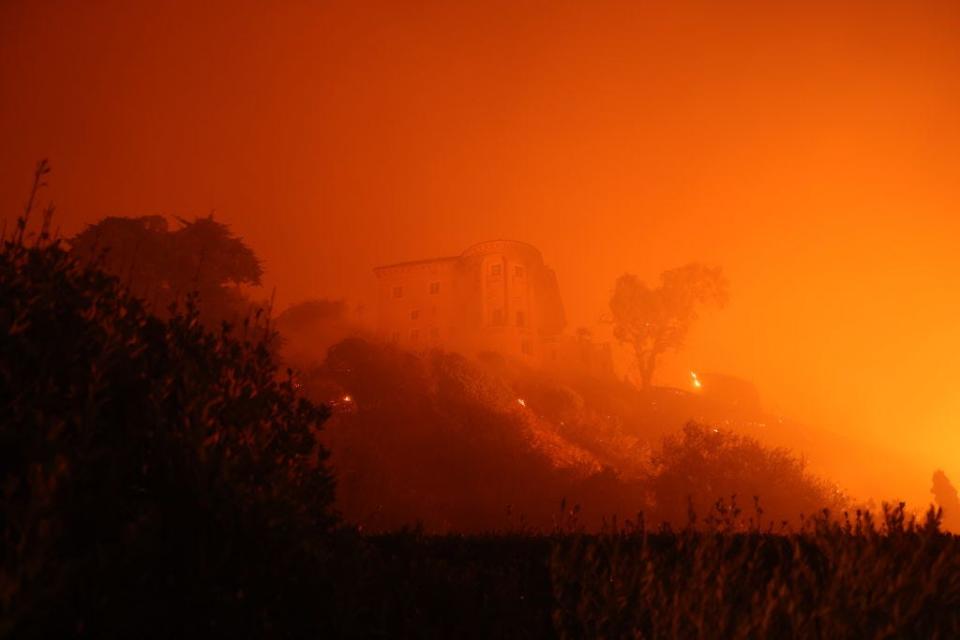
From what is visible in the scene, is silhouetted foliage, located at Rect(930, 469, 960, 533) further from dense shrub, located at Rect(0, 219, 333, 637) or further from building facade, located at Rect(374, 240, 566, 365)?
dense shrub, located at Rect(0, 219, 333, 637)

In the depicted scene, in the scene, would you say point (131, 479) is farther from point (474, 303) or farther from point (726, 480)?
point (474, 303)

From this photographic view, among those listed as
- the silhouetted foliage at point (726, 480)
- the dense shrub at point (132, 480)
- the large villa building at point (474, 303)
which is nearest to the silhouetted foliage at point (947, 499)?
the large villa building at point (474, 303)

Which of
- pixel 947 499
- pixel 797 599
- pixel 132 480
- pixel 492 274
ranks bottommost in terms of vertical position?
pixel 797 599

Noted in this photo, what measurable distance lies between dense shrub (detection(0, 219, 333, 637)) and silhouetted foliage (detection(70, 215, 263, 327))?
3256 cm

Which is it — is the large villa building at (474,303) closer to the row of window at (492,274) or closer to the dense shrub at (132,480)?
the row of window at (492,274)

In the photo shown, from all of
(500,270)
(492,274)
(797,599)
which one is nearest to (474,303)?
(492,274)

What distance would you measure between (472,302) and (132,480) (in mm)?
61551

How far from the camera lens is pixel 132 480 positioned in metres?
4.64

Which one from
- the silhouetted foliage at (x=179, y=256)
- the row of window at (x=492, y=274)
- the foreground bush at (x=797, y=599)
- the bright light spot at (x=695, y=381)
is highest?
Answer: the row of window at (x=492, y=274)

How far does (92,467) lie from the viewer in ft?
14.1

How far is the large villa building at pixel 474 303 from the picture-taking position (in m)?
63.5

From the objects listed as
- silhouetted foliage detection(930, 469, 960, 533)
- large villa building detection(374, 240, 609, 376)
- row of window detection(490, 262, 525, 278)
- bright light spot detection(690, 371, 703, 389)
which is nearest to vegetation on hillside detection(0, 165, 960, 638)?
large villa building detection(374, 240, 609, 376)

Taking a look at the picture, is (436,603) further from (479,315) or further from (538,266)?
(538,266)

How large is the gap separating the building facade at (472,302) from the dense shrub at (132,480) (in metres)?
56.0
